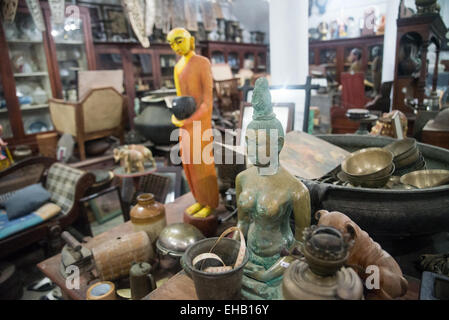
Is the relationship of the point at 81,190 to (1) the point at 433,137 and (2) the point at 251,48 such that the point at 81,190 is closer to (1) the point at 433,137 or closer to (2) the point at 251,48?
(1) the point at 433,137

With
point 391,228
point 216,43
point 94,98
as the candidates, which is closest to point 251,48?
point 216,43

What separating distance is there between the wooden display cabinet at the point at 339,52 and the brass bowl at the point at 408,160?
6.48 meters

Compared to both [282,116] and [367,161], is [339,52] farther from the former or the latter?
[367,161]

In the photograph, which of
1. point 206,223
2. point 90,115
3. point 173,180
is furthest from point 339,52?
point 206,223

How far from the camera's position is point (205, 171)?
68.0 inches

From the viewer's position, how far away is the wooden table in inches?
59.2

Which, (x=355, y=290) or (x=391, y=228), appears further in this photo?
(x=391, y=228)

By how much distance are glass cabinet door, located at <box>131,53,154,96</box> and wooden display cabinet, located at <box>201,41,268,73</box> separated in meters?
1.65

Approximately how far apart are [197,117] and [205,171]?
309mm

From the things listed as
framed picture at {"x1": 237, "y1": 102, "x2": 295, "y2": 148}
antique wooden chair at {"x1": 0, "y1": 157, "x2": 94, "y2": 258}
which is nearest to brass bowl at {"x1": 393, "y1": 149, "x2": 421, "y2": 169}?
framed picture at {"x1": 237, "y1": 102, "x2": 295, "y2": 148}

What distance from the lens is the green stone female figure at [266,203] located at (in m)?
0.90

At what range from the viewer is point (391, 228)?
107 cm
